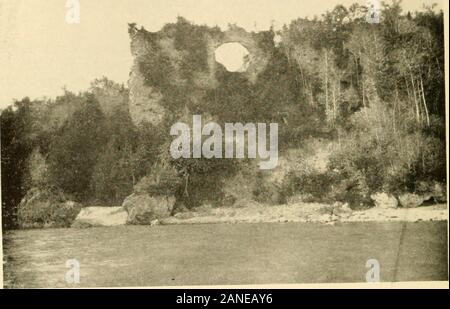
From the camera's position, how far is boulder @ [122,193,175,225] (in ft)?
23.3

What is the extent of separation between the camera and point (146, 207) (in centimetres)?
713

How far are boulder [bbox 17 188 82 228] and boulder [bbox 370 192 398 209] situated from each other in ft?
11.7

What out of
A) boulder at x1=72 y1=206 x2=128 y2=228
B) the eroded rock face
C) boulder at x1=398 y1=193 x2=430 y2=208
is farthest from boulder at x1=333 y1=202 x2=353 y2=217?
boulder at x1=72 y1=206 x2=128 y2=228

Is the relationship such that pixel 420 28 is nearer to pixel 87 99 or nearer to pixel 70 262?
pixel 87 99

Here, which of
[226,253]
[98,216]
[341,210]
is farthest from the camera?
[341,210]

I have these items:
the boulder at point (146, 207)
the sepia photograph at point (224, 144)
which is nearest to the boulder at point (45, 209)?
the sepia photograph at point (224, 144)

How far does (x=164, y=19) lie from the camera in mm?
7012

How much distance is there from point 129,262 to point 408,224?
11.0 feet

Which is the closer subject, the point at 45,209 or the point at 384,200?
the point at 45,209

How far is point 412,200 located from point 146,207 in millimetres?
3232

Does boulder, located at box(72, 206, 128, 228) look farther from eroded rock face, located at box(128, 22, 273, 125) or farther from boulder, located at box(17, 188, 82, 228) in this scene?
eroded rock face, located at box(128, 22, 273, 125)

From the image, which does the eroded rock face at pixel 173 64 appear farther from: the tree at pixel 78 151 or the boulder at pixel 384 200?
the boulder at pixel 384 200

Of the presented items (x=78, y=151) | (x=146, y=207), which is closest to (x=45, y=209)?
(x=78, y=151)

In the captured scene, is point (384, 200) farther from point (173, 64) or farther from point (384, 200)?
point (173, 64)
